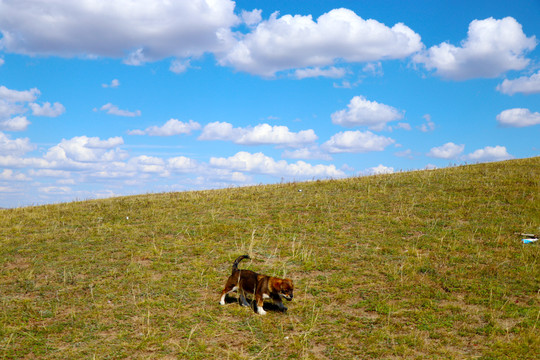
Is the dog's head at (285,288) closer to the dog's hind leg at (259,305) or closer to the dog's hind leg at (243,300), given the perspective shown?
the dog's hind leg at (259,305)

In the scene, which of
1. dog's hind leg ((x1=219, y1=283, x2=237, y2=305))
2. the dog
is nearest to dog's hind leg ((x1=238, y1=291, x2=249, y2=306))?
the dog

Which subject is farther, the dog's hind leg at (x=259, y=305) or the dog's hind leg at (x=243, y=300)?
the dog's hind leg at (x=243, y=300)

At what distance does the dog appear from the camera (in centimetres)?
895

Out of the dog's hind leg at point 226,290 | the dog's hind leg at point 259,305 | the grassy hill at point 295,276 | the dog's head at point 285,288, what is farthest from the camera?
the dog's hind leg at point 226,290

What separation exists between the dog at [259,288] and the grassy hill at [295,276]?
35cm

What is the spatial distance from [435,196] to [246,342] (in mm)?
14047

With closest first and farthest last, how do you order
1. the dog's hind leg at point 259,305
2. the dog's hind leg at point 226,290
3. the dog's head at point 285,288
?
the dog's head at point 285,288 < the dog's hind leg at point 259,305 < the dog's hind leg at point 226,290

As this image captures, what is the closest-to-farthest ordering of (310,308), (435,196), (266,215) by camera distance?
(310,308), (266,215), (435,196)

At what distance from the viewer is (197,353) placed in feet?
25.8

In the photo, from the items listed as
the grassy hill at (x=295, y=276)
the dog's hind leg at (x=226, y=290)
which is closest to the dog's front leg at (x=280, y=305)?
the grassy hill at (x=295, y=276)

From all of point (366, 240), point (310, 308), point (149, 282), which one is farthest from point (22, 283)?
point (366, 240)

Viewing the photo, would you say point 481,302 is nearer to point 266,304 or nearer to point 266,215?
point 266,304

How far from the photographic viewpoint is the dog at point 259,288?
29.3 ft

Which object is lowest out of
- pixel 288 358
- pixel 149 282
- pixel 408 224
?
pixel 288 358
